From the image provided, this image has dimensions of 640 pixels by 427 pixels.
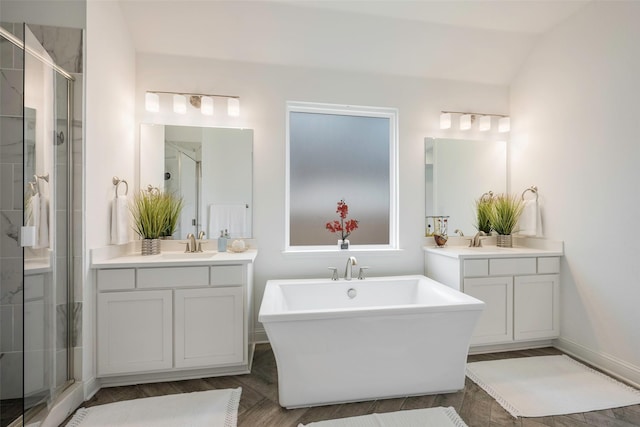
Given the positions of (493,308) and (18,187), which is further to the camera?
(493,308)

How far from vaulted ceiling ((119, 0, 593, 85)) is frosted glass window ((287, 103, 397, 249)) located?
489 mm

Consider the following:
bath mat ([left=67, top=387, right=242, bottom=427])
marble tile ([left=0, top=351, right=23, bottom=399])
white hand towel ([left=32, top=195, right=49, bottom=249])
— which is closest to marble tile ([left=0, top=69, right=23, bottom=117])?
white hand towel ([left=32, top=195, right=49, bottom=249])

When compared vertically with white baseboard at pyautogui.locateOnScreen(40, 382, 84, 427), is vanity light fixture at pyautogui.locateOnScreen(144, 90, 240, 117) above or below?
above

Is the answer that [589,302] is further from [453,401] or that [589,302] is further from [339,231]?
[339,231]

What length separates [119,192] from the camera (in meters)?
2.40

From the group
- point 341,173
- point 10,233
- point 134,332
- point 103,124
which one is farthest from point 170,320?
point 341,173

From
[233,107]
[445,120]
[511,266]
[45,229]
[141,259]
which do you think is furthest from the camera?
[445,120]

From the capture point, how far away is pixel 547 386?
6.79 ft

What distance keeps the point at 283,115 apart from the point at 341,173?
839 millimetres

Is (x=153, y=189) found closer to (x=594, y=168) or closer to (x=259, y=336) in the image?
(x=259, y=336)

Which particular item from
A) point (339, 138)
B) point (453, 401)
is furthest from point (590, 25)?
point (453, 401)

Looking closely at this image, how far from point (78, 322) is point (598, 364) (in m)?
3.75

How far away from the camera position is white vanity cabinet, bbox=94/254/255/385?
2.02 m

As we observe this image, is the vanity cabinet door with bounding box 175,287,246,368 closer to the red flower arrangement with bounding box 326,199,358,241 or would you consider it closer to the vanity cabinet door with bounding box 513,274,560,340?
the red flower arrangement with bounding box 326,199,358,241
